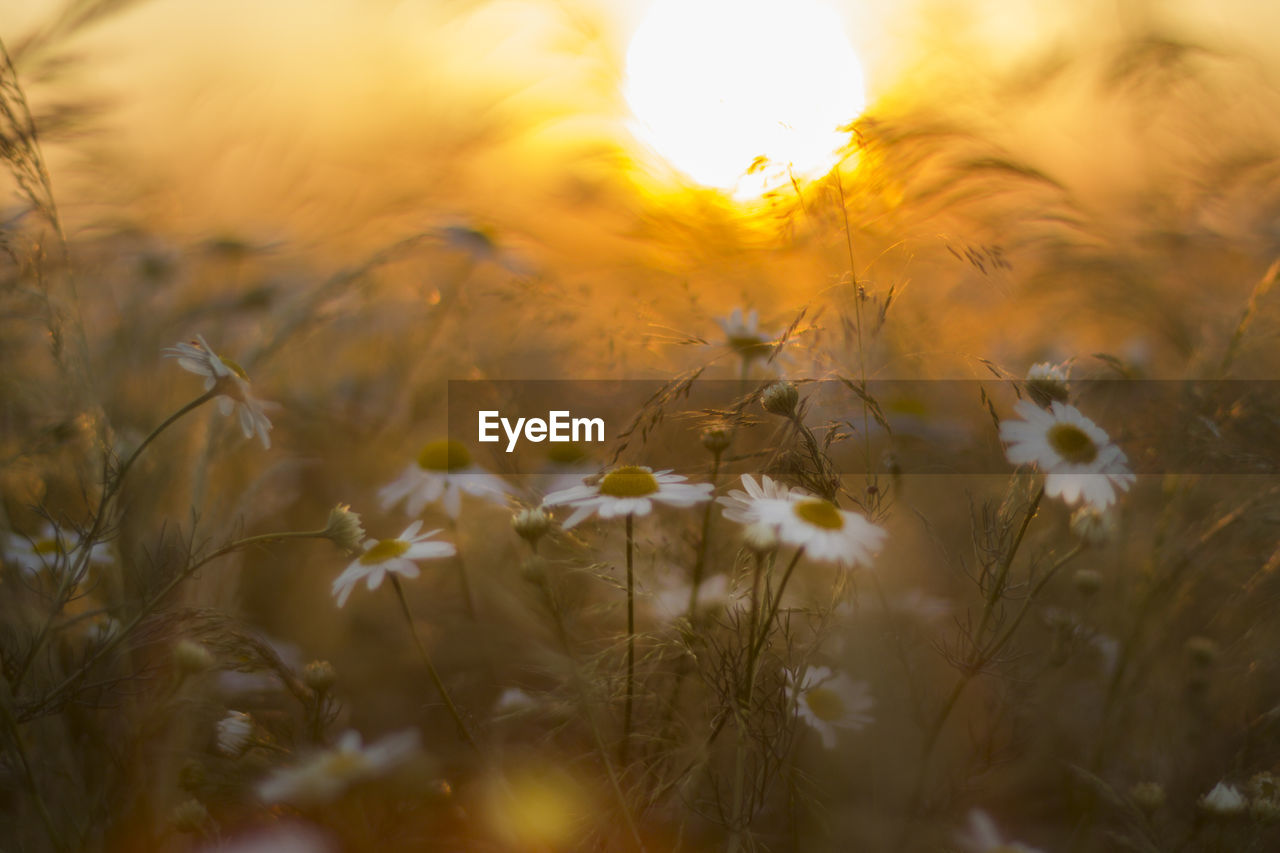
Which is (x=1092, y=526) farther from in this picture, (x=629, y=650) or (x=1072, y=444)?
(x=629, y=650)

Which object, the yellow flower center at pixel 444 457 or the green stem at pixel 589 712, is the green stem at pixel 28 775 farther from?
the yellow flower center at pixel 444 457

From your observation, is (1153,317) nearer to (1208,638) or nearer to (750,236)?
(1208,638)

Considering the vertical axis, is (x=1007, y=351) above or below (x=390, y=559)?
above

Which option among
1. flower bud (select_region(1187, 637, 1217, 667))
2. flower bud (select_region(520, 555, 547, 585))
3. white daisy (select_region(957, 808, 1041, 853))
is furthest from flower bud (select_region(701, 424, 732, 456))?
flower bud (select_region(1187, 637, 1217, 667))

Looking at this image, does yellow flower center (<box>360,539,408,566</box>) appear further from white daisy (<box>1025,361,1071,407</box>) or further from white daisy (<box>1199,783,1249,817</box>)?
white daisy (<box>1199,783,1249,817</box>)

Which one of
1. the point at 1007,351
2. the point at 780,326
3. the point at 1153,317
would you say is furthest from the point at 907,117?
the point at 1007,351

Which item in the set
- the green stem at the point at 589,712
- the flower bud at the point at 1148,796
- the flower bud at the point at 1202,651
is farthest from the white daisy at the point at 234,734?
the flower bud at the point at 1202,651

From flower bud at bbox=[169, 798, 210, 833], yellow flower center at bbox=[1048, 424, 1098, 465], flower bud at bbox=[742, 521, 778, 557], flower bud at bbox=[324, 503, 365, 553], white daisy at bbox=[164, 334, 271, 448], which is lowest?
flower bud at bbox=[169, 798, 210, 833]

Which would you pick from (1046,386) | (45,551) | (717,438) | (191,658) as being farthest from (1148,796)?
(45,551)
